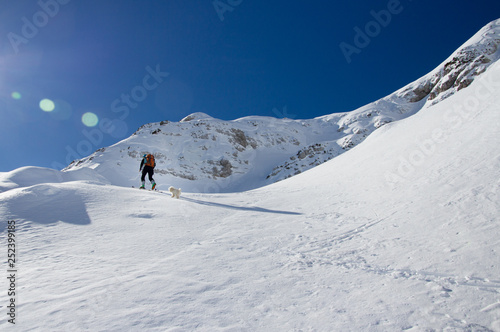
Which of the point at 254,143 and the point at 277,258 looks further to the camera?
the point at 254,143

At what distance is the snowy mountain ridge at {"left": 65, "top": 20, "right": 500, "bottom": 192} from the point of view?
49062 millimetres

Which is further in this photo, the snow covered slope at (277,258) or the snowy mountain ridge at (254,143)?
the snowy mountain ridge at (254,143)

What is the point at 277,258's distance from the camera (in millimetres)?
4016

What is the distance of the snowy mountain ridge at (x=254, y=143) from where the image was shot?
161 ft

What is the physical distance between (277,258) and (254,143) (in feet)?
248

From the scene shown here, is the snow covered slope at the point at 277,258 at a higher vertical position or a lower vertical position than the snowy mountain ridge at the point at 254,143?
lower

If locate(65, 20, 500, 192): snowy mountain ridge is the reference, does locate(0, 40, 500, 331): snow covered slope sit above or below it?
below

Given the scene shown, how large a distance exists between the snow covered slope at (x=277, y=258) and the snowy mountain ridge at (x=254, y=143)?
113ft

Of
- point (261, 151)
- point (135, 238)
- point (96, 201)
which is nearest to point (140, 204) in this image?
point (96, 201)

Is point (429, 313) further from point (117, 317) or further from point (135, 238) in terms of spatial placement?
point (135, 238)

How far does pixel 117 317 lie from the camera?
8.16 ft

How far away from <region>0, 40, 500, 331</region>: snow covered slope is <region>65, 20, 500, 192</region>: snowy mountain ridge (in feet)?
113

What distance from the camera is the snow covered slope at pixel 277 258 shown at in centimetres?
249

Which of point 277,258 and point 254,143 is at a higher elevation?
point 254,143
